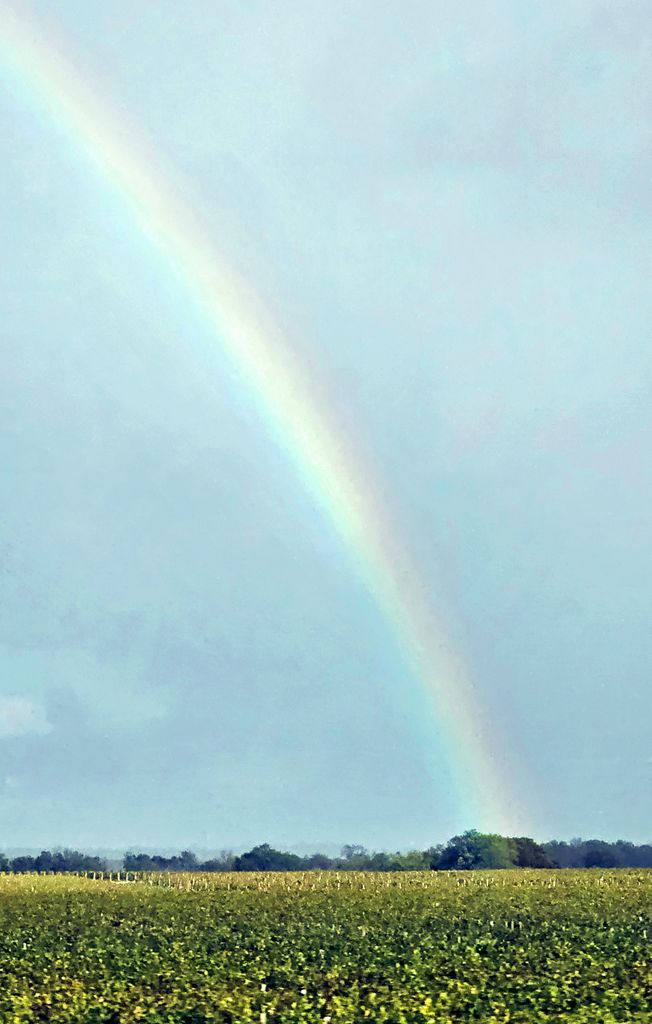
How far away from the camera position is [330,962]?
3016cm

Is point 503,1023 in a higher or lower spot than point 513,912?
lower

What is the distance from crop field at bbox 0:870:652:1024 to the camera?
84.4 feet

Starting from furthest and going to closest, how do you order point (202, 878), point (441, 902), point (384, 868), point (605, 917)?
point (384, 868) < point (202, 878) < point (441, 902) < point (605, 917)

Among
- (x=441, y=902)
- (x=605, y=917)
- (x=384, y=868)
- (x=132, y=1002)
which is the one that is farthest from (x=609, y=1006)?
(x=384, y=868)

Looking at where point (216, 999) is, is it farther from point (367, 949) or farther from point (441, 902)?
point (441, 902)

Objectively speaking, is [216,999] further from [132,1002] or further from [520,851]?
[520,851]

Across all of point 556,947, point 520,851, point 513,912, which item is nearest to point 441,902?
point 513,912

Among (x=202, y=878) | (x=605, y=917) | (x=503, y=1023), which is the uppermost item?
(x=202, y=878)

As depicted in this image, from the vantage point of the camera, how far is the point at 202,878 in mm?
86500

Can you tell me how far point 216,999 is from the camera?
26.1 m

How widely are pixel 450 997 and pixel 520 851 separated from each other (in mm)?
116662

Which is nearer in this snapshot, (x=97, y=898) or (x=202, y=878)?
(x=97, y=898)

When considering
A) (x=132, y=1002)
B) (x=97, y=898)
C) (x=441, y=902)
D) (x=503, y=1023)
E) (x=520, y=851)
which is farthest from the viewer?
(x=520, y=851)

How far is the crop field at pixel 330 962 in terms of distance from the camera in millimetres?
25719
